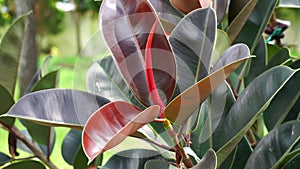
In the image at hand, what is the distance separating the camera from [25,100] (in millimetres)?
504

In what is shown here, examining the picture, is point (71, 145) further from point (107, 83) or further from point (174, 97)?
point (174, 97)

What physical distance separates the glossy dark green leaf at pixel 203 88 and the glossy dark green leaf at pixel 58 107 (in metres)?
0.10

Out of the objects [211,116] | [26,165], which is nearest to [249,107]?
[211,116]

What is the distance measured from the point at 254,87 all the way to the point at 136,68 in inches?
6.4

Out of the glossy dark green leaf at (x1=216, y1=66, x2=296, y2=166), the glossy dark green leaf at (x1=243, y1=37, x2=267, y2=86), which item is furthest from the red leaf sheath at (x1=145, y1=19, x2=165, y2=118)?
the glossy dark green leaf at (x1=243, y1=37, x2=267, y2=86)

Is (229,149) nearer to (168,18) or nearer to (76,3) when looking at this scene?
(168,18)

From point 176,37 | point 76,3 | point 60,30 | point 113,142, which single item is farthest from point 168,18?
point 60,30

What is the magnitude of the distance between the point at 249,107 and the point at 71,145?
375 millimetres

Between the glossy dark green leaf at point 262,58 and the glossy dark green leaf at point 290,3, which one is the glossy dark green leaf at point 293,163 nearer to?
the glossy dark green leaf at point 262,58

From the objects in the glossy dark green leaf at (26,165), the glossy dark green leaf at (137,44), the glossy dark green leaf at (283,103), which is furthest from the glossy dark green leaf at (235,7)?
the glossy dark green leaf at (26,165)

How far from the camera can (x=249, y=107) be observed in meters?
0.56

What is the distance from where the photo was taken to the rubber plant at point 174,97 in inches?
18.2

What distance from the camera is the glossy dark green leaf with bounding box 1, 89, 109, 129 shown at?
1.62 feet

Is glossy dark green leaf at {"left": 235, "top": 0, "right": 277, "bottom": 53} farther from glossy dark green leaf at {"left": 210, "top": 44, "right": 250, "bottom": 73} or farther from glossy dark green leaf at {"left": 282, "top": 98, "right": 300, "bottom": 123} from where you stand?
glossy dark green leaf at {"left": 210, "top": 44, "right": 250, "bottom": 73}
